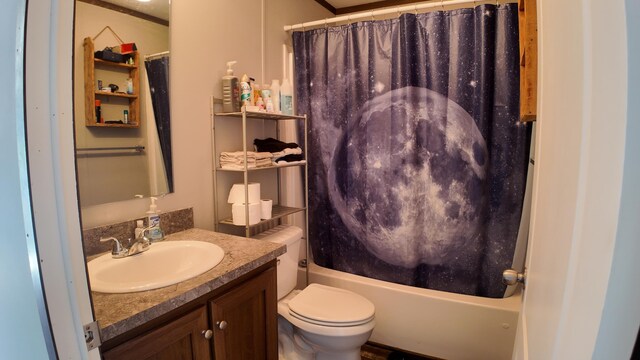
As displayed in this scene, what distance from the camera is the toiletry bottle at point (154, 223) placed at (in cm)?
135

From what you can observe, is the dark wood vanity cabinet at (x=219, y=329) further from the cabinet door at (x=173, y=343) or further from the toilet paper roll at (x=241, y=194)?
the toilet paper roll at (x=241, y=194)

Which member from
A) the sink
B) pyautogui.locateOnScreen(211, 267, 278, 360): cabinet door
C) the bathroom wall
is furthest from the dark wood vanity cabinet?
the bathroom wall

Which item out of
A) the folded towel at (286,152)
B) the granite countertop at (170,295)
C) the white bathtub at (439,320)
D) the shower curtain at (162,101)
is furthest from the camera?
the folded towel at (286,152)

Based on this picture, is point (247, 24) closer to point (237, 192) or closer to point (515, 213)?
point (237, 192)

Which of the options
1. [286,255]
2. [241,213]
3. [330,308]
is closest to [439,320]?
[330,308]

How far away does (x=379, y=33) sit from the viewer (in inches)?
80.0

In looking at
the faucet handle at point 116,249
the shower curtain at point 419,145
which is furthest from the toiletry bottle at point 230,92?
the faucet handle at point 116,249

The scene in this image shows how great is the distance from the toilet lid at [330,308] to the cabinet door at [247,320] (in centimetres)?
30

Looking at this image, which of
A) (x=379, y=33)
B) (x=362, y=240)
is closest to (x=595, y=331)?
(x=362, y=240)

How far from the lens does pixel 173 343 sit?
3.07 feet

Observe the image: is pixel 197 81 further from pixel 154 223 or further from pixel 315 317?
pixel 315 317

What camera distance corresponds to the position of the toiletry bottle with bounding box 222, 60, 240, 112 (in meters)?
1.69

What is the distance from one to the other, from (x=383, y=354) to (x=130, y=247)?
1.64 metres

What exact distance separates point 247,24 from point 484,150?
1.58 metres
